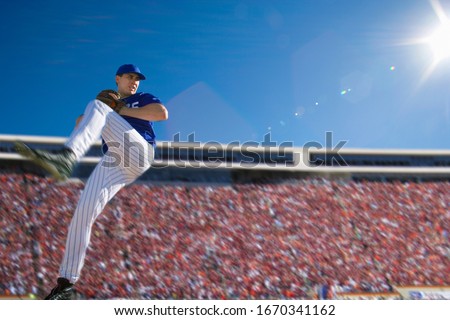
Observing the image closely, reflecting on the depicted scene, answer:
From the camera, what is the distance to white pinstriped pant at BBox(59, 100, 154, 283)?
2781mm

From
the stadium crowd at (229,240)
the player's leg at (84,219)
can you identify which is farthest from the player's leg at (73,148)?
the stadium crowd at (229,240)

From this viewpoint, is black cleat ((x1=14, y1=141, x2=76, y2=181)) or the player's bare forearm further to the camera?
the player's bare forearm

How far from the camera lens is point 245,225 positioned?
18.4 ft

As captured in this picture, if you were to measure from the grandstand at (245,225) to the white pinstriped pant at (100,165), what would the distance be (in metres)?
1.54

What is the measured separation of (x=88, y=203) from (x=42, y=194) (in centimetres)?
269

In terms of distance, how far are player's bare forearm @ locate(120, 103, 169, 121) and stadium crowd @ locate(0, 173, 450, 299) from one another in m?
2.04

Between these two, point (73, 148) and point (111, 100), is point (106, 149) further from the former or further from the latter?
point (73, 148)

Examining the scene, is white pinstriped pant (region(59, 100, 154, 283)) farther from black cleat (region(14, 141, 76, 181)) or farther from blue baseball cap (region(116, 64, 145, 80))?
blue baseball cap (region(116, 64, 145, 80))

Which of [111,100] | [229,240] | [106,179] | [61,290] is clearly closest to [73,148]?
[106,179]

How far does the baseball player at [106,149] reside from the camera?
9.07ft

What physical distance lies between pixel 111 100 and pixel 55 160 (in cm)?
69

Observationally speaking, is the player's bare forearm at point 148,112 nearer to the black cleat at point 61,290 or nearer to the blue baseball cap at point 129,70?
the blue baseball cap at point 129,70

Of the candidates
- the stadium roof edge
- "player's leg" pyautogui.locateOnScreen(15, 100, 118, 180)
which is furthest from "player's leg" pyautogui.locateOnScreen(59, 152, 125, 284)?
the stadium roof edge
